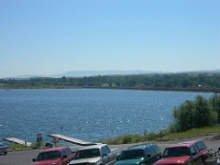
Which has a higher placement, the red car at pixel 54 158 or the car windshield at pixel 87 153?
the car windshield at pixel 87 153

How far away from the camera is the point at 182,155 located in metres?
15.7

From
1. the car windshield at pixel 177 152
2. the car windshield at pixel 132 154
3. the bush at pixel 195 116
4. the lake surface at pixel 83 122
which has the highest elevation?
the car windshield at pixel 177 152

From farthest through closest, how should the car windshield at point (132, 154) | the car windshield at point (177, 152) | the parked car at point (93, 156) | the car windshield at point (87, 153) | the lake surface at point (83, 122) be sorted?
the lake surface at point (83, 122) → the car windshield at point (87, 153) → the parked car at point (93, 156) → the car windshield at point (132, 154) → the car windshield at point (177, 152)

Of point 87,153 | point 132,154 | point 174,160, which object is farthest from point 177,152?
point 87,153

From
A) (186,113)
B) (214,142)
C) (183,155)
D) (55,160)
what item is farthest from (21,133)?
(183,155)

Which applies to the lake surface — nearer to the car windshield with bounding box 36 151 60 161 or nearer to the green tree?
the green tree

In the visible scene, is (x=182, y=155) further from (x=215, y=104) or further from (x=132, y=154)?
(x=215, y=104)

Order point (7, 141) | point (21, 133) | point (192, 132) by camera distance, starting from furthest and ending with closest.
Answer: point (21, 133) → point (7, 141) → point (192, 132)

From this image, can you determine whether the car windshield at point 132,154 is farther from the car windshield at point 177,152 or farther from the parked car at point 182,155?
the car windshield at point 177,152

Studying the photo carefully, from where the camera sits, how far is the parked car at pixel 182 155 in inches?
596

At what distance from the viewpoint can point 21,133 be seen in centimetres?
5984

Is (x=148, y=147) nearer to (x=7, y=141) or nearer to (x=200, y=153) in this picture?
(x=200, y=153)

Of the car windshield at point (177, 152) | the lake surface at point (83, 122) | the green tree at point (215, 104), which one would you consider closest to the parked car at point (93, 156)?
the car windshield at point (177, 152)

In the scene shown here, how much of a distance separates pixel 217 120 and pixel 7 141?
28.6 meters
